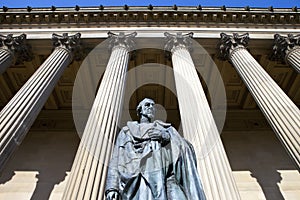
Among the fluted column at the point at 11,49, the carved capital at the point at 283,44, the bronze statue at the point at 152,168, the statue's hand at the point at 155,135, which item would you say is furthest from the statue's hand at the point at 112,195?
the carved capital at the point at 283,44

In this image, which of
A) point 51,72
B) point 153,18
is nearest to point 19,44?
point 51,72

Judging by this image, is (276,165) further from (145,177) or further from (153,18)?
(145,177)

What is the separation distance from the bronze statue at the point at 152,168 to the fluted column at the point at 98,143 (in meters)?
3.03

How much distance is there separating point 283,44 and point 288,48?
0.41 m

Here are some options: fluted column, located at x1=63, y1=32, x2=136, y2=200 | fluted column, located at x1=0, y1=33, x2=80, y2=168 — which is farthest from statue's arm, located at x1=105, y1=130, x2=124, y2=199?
fluted column, located at x1=0, y1=33, x2=80, y2=168

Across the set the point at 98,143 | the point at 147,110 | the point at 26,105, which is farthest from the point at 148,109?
the point at 26,105

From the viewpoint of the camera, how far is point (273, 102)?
10.0m

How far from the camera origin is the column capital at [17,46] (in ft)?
45.6

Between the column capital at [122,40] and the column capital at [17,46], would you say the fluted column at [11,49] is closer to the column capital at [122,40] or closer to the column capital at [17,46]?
the column capital at [17,46]

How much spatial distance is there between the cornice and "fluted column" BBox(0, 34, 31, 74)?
8.64ft

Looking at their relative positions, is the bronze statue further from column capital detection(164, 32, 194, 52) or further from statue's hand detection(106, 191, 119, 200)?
column capital detection(164, 32, 194, 52)

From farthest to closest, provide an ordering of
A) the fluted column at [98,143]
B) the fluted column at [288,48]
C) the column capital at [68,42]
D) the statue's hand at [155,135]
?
the column capital at [68,42] < the fluted column at [288,48] < the fluted column at [98,143] < the statue's hand at [155,135]

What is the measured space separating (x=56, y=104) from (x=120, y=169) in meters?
17.6

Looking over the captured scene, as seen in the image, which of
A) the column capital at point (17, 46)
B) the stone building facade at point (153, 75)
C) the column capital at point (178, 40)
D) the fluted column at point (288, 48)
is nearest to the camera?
the stone building facade at point (153, 75)
